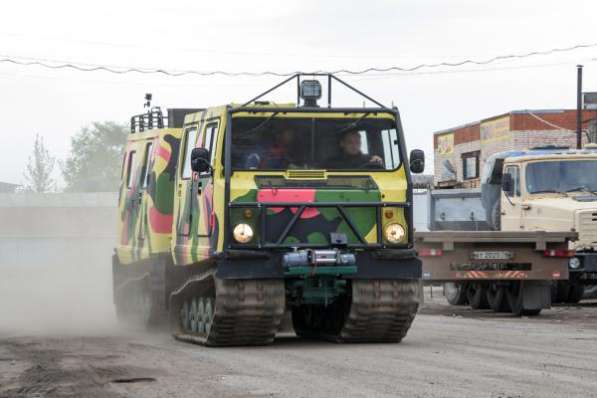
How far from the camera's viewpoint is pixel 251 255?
15.9 metres

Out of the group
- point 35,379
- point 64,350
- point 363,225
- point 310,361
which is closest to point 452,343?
point 363,225

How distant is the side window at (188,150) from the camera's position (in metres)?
18.2

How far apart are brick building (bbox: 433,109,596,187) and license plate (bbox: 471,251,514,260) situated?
24.7 meters

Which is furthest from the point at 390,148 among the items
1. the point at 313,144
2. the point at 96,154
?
the point at 96,154

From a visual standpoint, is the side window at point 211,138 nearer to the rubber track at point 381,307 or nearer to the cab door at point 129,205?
the rubber track at point 381,307

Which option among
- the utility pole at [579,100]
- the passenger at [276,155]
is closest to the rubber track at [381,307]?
the passenger at [276,155]

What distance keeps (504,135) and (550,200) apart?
2679 cm

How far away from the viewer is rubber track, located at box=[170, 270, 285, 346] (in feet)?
52.1

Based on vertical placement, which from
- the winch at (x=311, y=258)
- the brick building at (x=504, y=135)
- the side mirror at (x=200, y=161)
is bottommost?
the winch at (x=311, y=258)

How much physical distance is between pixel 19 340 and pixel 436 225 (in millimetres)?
12767

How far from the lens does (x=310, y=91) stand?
1706 cm

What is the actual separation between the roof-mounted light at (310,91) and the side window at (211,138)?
1.12 meters

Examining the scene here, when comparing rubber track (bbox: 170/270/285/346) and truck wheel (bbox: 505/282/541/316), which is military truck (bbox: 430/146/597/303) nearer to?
truck wheel (bbox: 505/282/541/316)

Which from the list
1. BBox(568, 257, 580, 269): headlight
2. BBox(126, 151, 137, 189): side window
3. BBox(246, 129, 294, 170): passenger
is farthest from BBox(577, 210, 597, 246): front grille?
BBox(246, 129, 294, 170): passenger
